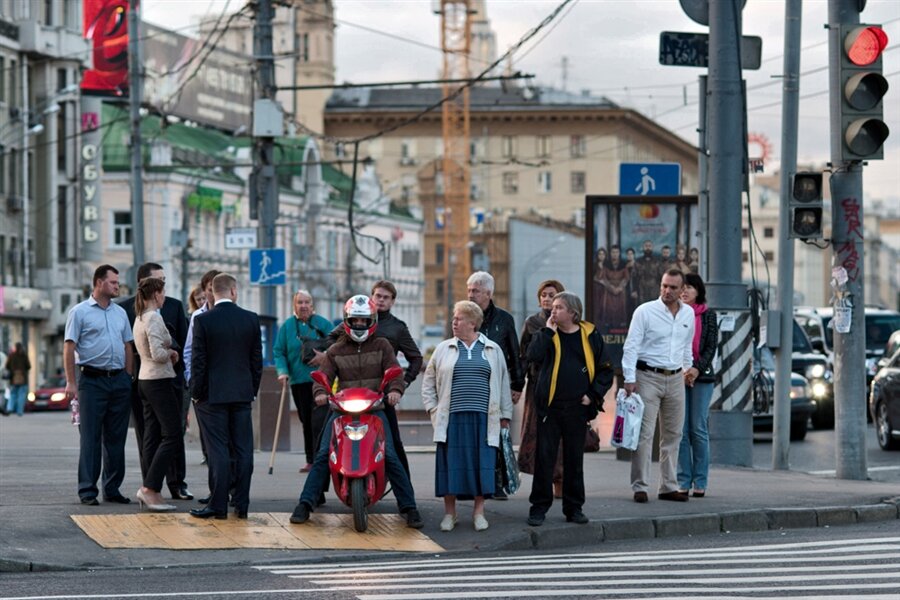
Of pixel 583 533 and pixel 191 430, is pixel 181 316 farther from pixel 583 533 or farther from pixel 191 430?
pixel 191 430

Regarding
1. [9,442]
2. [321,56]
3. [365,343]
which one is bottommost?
[9,442]

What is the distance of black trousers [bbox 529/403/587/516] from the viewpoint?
1545 cm

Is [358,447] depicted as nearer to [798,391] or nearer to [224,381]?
[224,381]

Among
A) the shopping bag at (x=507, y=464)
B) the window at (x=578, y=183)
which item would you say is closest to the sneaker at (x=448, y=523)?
the shopping bag at (x=507, y=464)

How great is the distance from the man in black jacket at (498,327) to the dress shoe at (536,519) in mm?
974

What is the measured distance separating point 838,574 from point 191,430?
1737cm

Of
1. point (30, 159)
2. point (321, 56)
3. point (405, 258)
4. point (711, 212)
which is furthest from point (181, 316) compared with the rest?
point (321, 56)

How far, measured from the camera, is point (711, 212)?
72.2ft

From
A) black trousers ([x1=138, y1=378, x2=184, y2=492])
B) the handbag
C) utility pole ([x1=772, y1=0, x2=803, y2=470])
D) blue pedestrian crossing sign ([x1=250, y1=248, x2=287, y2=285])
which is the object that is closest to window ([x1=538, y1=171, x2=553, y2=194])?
blue pedestrian crossing sign ([x1=250, y1=248, x2=287, y2=285])

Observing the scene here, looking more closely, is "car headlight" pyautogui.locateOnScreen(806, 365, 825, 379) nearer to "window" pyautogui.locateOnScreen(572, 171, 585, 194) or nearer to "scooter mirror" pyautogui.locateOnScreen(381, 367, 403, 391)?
"scooter mirror" pyautogui.locateOnScreen(381, 367, 403, 391)

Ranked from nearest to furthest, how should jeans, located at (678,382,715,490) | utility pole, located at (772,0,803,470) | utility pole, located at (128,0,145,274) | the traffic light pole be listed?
jeans, located at (678,382,715,490) → the traffic light pole → utility pole, located at (772,0,803,470) → utility pole, located at (128,0,145,274)

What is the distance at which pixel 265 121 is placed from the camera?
3572 cm

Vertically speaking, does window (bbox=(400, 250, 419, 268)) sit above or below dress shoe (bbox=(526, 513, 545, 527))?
above

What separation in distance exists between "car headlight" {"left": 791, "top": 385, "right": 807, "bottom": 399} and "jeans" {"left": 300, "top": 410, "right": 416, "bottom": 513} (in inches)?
623
